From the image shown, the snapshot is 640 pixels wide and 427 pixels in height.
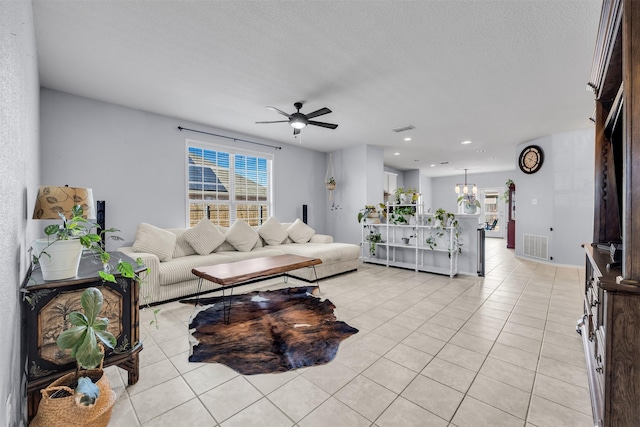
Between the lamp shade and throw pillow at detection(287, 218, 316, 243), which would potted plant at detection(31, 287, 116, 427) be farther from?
throw pillow at detection(287, 218, 316, 243)

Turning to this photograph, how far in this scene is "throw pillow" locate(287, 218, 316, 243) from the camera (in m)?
5.68

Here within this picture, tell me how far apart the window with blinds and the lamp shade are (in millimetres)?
2871

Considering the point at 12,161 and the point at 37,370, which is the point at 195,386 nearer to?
the point at 37,370

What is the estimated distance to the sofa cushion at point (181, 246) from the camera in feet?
13.6

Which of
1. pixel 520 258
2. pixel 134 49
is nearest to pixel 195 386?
pixel 134 49

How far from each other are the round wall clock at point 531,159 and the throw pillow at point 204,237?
21.5 ft

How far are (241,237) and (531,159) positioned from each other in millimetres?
6307

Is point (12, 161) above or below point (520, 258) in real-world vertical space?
above

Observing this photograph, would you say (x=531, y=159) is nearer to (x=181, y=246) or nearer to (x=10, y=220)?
(x=181, y=246)

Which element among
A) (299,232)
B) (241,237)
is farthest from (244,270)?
(299,232)

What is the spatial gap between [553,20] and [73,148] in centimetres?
526

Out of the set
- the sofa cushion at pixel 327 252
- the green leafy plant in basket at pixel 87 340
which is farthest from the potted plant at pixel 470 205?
the green leafy plant in basket at pixel 87 340

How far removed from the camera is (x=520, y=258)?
6398 millimetres

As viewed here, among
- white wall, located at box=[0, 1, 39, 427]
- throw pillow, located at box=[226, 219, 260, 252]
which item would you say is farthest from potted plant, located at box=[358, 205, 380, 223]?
white wall, located at box=[0, 1, 39, 427]
